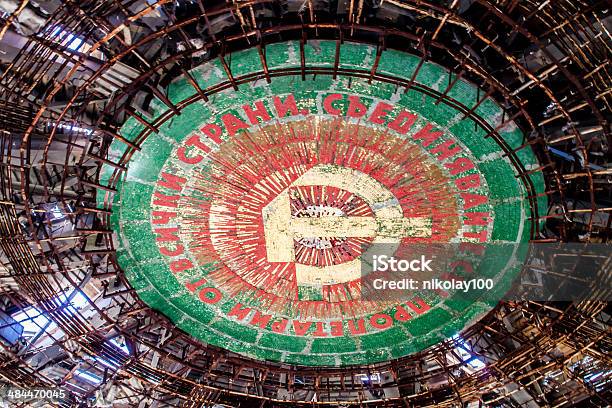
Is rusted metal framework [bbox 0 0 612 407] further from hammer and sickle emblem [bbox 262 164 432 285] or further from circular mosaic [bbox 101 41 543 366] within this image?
hammer and sickle emblem [bbox 262 164 432 285]

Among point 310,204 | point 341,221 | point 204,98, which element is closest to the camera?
point 204,98

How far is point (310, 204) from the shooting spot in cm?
1639

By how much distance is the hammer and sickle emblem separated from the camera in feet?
52.6

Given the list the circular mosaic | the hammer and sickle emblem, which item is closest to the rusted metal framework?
the circular mosaic

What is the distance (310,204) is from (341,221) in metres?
0.92

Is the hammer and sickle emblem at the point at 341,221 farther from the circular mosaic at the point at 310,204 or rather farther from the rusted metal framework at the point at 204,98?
the rusted metal framework at the point at 204,98

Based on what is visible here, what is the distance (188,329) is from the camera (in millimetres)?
18453

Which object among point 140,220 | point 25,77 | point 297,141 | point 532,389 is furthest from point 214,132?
point 532,389

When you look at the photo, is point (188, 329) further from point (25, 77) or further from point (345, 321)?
point (25, 77)

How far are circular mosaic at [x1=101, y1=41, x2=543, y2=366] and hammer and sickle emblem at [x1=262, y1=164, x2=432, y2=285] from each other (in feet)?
0.12

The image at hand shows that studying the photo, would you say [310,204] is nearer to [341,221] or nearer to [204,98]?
[341,221]

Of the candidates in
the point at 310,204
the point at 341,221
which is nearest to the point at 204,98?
the point at 310,204

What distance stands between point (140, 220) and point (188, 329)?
12.8ft

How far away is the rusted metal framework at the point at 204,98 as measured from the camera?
1388 cm
